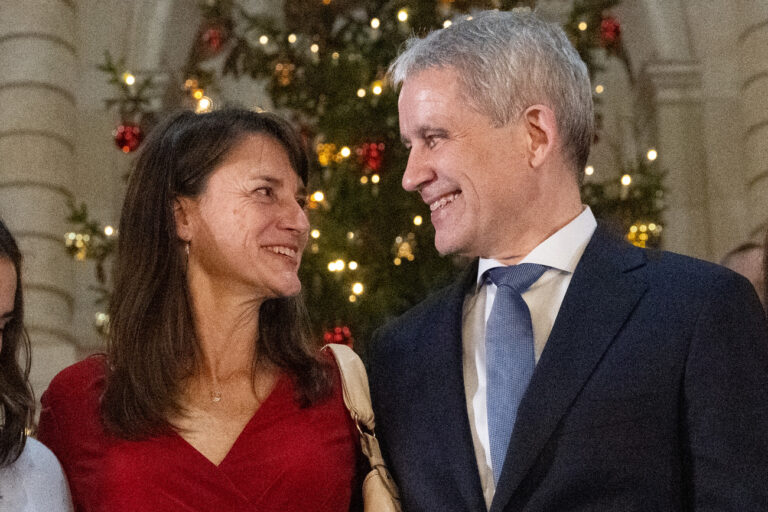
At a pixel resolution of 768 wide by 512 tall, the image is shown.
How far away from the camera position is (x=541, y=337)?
2.22m

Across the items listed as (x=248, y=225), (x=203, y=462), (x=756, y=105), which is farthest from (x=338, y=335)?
(x=756, y=105)

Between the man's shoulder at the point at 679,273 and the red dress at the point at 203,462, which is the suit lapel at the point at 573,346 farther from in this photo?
the red dress at the point at 203,462

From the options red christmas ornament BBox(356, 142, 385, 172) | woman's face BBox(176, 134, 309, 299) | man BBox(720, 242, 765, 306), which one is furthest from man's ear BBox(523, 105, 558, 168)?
red christmas ornament BBox(356, 142, 385, 172)

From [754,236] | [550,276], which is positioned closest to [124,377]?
[550,276]

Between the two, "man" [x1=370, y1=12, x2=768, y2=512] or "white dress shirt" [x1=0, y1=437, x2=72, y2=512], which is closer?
"man" [x1=370, y1=12, x2=768, y2=512]

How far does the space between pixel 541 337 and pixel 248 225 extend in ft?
2.60

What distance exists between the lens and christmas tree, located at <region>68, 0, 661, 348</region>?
200 inches

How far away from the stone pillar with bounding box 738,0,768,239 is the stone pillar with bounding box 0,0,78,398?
476 cm

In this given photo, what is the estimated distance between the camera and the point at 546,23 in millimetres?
2473

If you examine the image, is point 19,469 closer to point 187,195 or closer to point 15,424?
point 15,424

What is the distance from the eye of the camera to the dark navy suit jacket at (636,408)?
196 centimetres

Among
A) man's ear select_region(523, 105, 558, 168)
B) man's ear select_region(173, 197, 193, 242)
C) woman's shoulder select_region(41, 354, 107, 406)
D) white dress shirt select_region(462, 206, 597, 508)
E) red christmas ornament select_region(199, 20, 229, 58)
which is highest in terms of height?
red christmas ornament select_region(199, 20, 229, 58)

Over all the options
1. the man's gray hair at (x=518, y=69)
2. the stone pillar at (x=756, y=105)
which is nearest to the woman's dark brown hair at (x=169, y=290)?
the man's gray hair at (x=518, y=69)

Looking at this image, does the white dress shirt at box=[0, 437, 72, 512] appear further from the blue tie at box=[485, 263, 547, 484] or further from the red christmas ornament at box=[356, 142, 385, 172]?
the red christmas ornament at box=[356, 142, 385, 172]
